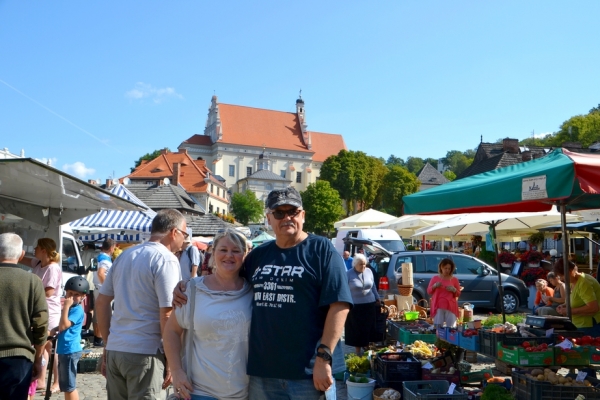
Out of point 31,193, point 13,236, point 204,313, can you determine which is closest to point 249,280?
point 204,313

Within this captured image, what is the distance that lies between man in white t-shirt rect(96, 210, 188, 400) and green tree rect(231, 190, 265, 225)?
86.7 metres

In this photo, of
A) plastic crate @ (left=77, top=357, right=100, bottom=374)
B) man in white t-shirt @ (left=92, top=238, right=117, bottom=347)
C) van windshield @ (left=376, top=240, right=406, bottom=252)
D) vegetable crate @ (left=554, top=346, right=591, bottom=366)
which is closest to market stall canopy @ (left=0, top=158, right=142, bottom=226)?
man in white t-shirt @ (left=92, top=238, right=117, bottom=347)

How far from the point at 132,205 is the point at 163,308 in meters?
4.93

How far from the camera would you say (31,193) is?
825cm

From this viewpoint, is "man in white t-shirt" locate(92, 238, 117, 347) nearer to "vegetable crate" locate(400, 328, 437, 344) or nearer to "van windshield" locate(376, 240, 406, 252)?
"vegetable crate" locate(400, 328, 437, 344)

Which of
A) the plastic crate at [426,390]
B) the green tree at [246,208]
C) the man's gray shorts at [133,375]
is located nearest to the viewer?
the man's gray shorts at [133,375]

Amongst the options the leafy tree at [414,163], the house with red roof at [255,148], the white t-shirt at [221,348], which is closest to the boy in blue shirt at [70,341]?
the white t-shirt at [221,348]

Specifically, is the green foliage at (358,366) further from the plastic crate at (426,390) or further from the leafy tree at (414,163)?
the leafy tree at (414,163)

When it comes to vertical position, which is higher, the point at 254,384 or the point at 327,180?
the point at 327,180

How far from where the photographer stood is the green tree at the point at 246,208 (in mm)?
90688

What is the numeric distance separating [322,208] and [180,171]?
23.5 m

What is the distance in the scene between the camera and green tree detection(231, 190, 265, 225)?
3570 inches

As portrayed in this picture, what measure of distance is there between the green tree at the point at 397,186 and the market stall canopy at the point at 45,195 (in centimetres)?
7322

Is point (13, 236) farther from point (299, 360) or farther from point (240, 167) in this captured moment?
point (240, 167)
